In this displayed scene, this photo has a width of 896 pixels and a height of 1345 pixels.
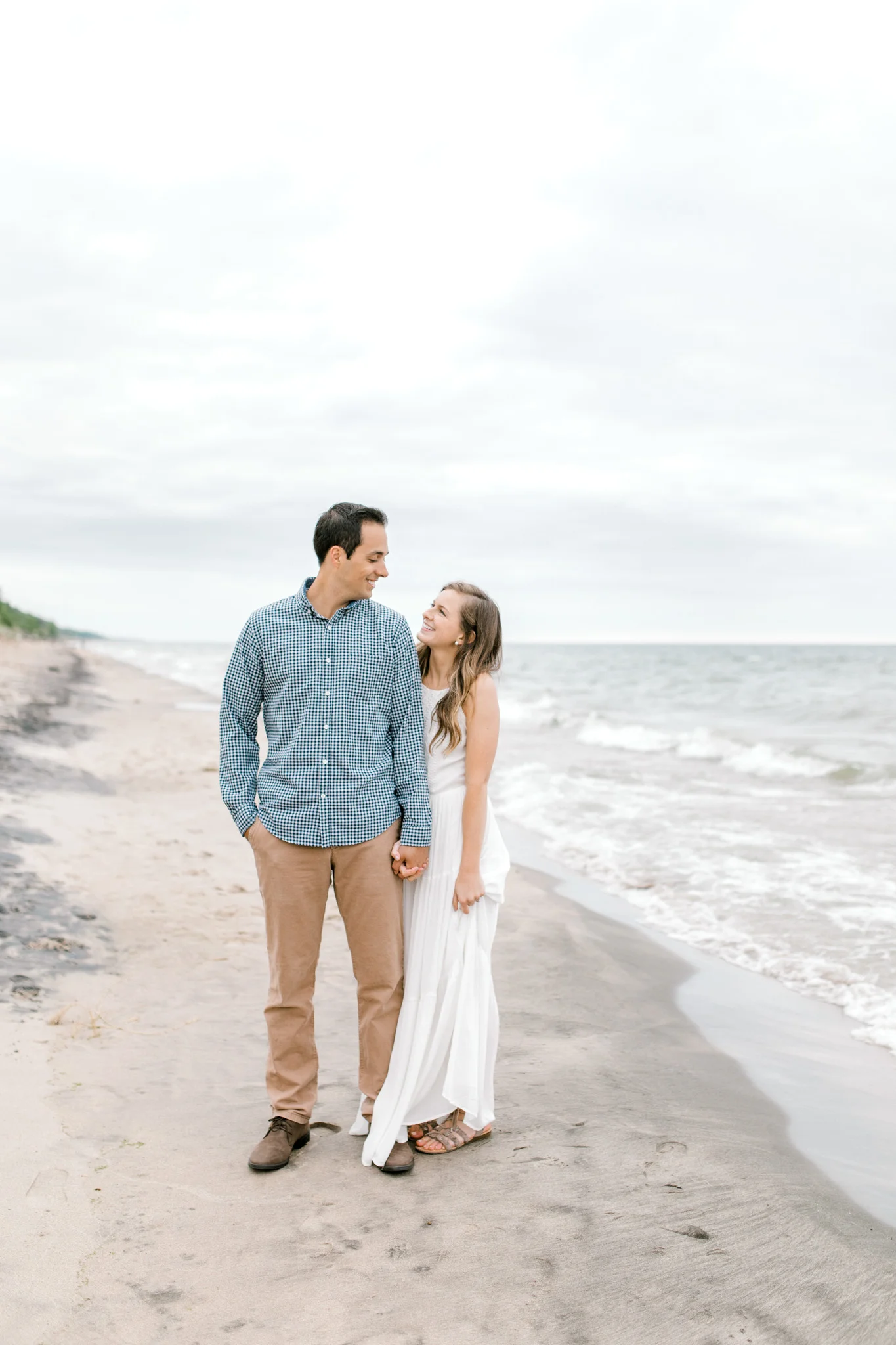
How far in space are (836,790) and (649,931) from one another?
7.39 meters

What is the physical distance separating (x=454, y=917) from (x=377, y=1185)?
2.90 feet

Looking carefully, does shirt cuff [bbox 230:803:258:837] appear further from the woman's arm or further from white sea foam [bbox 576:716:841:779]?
white sea foam [bbox 576:716:841:779]

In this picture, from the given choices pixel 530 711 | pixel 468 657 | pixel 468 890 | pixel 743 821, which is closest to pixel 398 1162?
pixel 468 890

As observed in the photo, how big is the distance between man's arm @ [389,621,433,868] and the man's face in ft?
0.67

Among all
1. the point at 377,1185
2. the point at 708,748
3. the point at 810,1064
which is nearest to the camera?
the point at 377,1185

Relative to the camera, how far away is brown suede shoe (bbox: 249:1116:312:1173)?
10.9ft

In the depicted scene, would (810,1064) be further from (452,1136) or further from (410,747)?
(410,747)

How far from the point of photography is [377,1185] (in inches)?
128

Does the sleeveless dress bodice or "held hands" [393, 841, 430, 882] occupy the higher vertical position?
the sleeveless dress bodice

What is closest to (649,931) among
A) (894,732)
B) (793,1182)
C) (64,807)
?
(793,1182)

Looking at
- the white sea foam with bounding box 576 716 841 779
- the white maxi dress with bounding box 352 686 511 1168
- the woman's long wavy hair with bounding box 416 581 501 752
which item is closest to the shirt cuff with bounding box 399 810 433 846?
the white maxi dress with bounding box 352 686 511 1168

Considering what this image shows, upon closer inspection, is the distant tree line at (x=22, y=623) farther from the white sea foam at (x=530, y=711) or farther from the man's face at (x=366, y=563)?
the man's face at (x=366, y=563)

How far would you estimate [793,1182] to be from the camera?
3365 millimetres

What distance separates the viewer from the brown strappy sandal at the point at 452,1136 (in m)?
3.48
